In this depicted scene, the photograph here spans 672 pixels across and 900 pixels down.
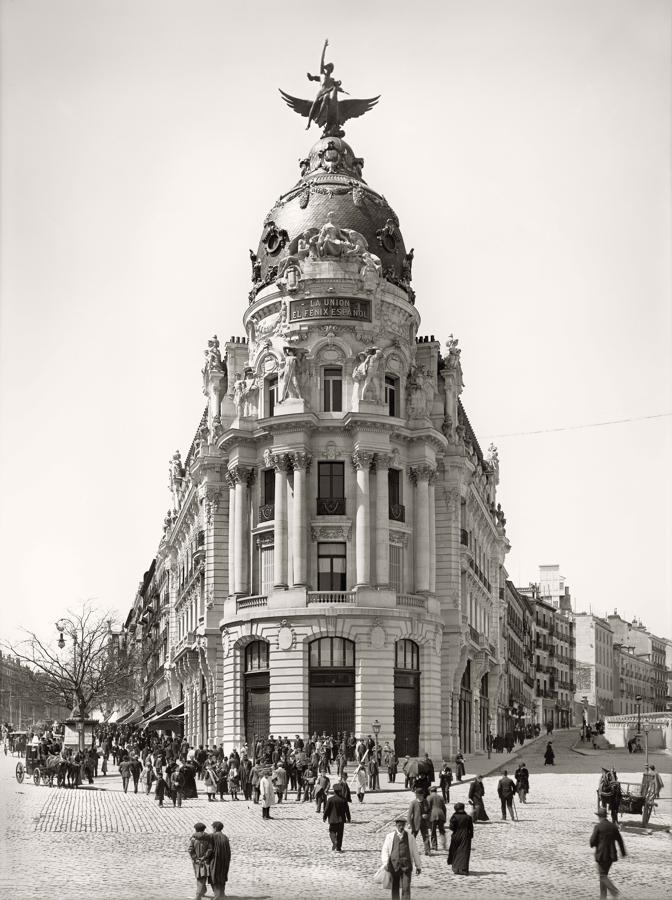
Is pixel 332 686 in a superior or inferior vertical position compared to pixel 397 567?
inferior

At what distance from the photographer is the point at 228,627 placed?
63594mm

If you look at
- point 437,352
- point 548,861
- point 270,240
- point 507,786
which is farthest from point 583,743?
point 548,861

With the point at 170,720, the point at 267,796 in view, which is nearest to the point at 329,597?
the point at 267,796

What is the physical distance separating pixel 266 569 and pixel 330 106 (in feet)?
88.8

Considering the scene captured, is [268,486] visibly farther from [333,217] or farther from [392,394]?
[333,217]

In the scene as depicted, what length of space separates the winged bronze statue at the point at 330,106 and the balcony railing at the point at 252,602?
2730 cm

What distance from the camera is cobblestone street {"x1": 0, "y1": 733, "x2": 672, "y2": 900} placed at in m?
23.7

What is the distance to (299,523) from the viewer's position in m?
60.8

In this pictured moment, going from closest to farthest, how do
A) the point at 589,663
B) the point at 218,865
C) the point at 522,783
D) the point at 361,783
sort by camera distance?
the point at 218,865
the point at 522,783
the point at 361,783
the point at 589,663

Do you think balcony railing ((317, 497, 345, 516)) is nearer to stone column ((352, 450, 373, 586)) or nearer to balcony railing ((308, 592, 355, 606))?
stone column ((352, 450, 373, 586))

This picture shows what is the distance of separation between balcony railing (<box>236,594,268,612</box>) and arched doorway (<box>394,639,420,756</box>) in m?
6.92

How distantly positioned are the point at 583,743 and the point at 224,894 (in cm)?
7178

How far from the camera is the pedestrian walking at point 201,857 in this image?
2161cm

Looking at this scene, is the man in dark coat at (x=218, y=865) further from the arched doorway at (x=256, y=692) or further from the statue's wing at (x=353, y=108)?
the statue's wing at (x=353, y=108)
